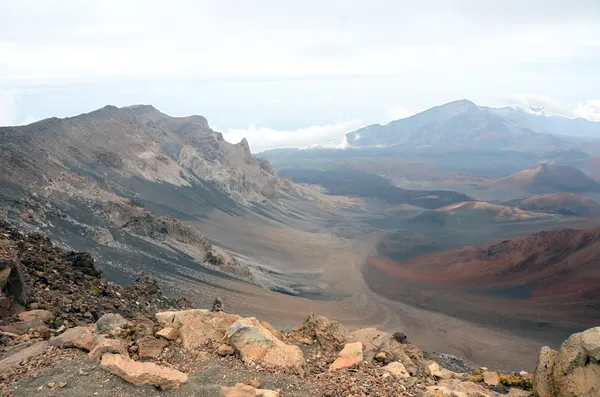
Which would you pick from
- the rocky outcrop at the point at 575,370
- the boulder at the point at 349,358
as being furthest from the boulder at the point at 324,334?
the rocky outcrop at the point at 575,370

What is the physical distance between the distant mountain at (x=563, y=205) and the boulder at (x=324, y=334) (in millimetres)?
102178

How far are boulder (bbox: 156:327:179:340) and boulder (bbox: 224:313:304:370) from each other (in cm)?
127

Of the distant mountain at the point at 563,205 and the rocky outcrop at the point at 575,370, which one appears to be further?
the distant mountain at the point at 563,205

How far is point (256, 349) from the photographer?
9914 mm

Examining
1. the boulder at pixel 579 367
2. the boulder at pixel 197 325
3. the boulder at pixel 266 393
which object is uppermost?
the boulder at pixel 197 325

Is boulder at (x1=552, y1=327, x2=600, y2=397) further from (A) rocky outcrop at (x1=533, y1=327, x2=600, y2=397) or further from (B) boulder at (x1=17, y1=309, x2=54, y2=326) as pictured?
(B) boulder at (x1=17, y1=309, x2=54, y2=326)

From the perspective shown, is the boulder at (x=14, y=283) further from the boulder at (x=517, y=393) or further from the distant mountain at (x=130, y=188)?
the distant mountain at (x=130, y=188)

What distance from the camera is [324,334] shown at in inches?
491

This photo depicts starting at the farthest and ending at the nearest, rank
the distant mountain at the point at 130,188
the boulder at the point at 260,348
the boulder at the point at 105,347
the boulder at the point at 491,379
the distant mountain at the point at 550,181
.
Result: the distant mountain at the point at 550,181, the distant mountain at the point at 130,188, the boulder at the point at 491,379, the boulder at the point at 260,348, the boulder at the point at 105,347

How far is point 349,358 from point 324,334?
6.12 feet

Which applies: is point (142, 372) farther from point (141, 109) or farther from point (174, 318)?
point (141, 109)

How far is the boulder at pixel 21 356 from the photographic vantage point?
8275mm

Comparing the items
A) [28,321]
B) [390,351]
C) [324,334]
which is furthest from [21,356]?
[390,351]

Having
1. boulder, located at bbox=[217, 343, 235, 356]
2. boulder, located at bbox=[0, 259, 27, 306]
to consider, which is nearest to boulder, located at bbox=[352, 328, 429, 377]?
boulder, located at bbox=[217, 343, 235, 356]
